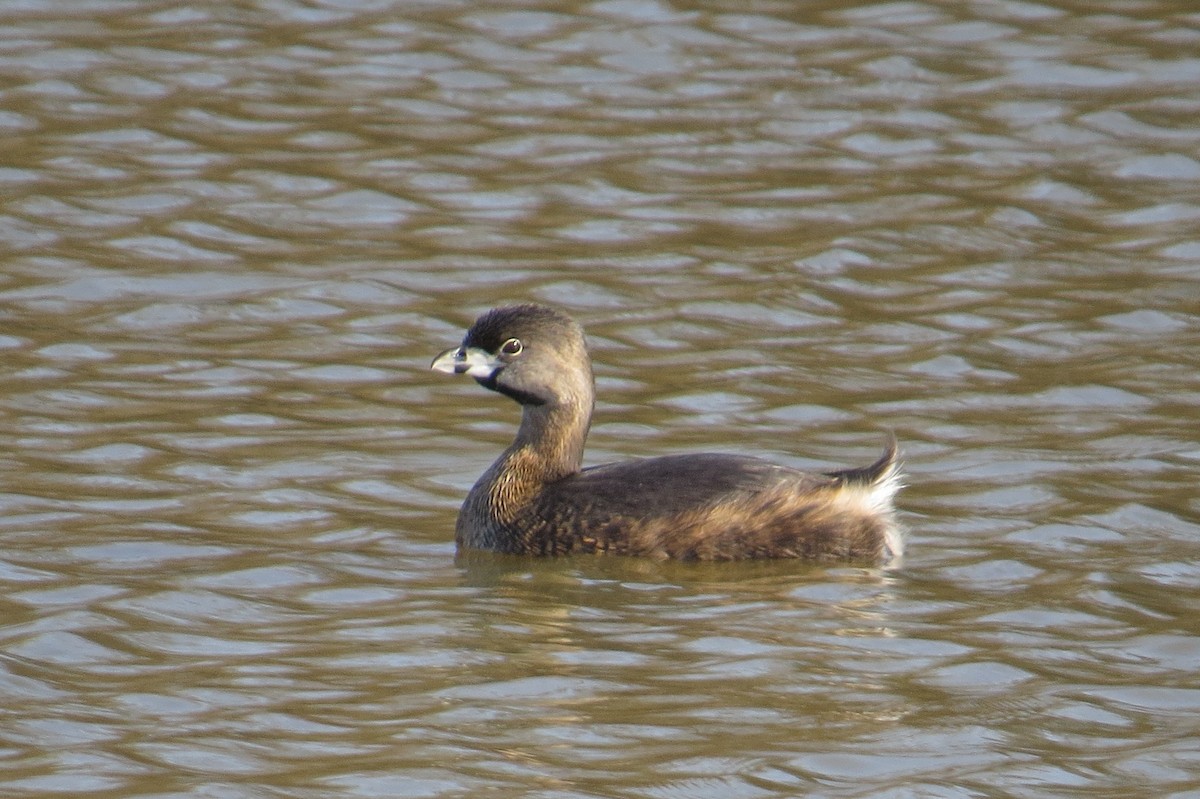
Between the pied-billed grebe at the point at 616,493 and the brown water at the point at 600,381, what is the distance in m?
0.15

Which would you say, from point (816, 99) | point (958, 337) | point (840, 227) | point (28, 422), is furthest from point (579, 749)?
point (816, 99)

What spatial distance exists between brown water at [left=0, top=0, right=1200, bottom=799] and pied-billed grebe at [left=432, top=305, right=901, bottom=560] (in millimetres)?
149

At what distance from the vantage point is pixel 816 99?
48.0 ft

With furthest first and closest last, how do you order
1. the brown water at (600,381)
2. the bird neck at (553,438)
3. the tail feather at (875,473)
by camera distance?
the bird neck at (553,438) → the tail feather at (875,473) → the brown water at (600,381)

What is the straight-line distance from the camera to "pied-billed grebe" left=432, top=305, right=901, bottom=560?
827 centimetres

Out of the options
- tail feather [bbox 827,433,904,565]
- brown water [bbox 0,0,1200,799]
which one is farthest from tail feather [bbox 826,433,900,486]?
brown water [bbox 0,0,1200,799]

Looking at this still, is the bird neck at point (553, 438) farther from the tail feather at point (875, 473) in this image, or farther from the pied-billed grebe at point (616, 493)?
the tail feather at point (875, 473)

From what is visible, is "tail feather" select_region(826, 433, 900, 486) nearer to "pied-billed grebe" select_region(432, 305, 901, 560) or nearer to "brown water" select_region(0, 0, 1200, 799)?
"pied-billed grebe" select_region(432, 305, 901, 560)

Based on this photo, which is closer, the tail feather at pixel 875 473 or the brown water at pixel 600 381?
the brown water at pixel 600 381

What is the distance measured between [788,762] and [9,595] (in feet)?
9.10

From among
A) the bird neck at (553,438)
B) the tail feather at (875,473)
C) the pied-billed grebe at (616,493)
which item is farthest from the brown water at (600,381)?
the bird neck at (553,438)

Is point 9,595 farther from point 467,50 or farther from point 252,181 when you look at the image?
point 467,50

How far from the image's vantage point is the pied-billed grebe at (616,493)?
27.1ft

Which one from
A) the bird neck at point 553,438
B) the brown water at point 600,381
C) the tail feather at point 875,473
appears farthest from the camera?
the bird neck at point 553,438
